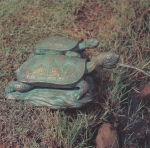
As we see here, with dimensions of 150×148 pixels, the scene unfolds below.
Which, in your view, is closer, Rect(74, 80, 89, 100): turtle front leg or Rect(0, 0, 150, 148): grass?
Rect(74, 80, 89, 100): turtle front leg

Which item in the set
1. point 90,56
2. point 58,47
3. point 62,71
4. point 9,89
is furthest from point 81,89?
point 90,56

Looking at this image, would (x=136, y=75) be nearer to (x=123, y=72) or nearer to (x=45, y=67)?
(x=123, y=72)

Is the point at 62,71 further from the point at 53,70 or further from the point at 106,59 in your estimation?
the point at 106,59

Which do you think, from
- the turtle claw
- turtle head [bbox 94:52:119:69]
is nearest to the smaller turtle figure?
turtle head [bbox 94:52:119:69]

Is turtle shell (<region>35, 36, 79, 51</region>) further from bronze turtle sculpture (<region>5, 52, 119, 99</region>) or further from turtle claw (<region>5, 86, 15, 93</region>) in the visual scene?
turtle claw (<region>5, 86, 15, 93</region>)

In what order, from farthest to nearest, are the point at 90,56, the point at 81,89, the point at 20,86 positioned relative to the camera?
the point at 90,56 < the point at 20,86 < the point at 81,89

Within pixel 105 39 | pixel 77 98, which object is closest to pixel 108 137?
pixel 77 98
